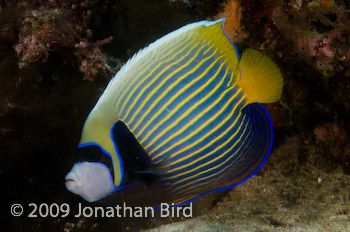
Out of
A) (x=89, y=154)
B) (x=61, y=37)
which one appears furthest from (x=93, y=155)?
(x=61, y=37)

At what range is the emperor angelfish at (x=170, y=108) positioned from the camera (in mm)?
1800

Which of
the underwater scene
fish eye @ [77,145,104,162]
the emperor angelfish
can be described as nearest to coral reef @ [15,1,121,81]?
the underwater scene

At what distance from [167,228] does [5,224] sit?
180 cm

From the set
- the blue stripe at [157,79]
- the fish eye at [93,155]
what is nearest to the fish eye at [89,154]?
the fish eye at [93,155]

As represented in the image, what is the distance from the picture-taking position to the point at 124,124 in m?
1.84

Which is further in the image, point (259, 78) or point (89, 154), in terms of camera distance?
point (259, 78)

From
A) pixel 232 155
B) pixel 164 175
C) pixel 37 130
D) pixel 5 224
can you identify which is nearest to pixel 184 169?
pixel 164 175

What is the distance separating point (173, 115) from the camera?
1812 millimetres

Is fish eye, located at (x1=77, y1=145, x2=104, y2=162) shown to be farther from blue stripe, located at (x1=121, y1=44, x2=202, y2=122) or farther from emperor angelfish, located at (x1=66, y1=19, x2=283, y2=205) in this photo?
blue stripe, located at (x1=121, y1=44, x2=202, y2=122)

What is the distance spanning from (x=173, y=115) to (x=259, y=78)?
0.67m

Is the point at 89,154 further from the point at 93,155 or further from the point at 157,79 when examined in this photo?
the point at 157,79

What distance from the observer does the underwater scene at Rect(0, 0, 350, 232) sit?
182cm

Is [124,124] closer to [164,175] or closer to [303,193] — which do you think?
[164,175]

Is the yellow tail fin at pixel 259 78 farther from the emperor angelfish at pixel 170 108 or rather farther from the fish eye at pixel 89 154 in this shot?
the fish eye at pixel 89 154
